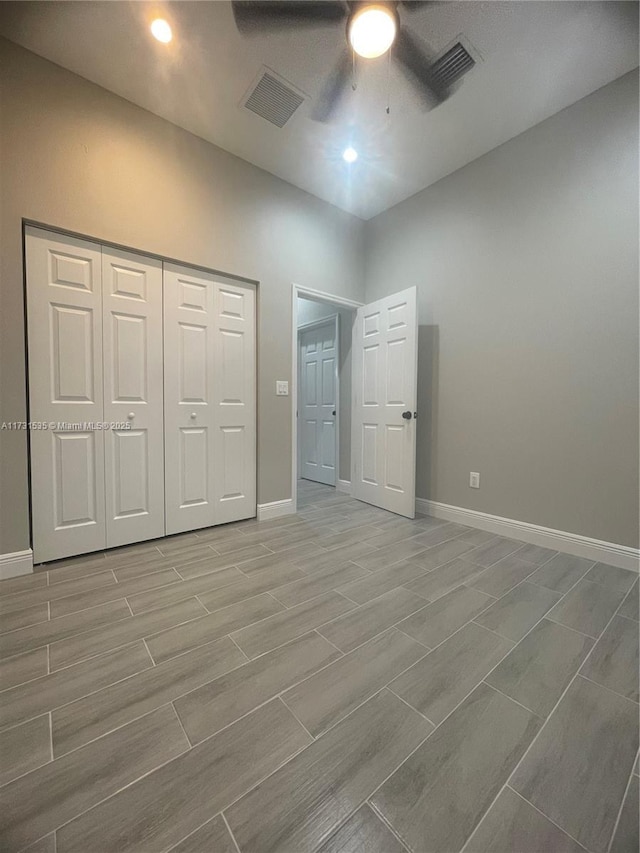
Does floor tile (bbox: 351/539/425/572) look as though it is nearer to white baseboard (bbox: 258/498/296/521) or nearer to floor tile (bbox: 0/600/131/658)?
white baseboard (bbox: 258/498/296/521)

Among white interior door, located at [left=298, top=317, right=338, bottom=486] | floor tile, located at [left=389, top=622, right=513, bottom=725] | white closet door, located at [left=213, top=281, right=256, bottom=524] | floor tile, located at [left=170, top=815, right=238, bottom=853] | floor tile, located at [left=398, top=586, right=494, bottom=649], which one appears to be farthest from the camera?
white interior door, located at [left=298, top=317, right=338, bottom=486]

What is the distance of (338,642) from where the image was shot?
132cm

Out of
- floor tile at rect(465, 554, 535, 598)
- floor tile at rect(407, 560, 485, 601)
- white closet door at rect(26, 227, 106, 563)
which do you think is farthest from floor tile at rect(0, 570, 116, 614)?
floor tile at rect(465, 554, 535, 598)

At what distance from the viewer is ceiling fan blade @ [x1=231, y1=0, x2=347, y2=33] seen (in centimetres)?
160

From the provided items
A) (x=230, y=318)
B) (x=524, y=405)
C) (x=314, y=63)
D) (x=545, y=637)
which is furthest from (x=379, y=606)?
(x=314, y=63)

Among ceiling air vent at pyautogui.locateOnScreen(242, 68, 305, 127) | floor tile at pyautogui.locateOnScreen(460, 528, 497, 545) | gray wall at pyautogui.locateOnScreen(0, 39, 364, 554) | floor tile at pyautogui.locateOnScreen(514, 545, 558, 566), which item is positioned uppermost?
ceiling air vent at pyautogui.locateOnScreen(242, 68, 305, 127)

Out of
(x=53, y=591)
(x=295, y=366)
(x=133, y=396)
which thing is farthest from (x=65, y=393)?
(x=295, y=366)

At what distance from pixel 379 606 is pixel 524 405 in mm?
1788

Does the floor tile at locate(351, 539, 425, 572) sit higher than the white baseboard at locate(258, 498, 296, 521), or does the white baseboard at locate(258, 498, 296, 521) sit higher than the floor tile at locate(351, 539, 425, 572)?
the white baseboard at locate(258, 498, 296, 521)

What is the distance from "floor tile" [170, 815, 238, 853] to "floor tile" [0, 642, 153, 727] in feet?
1.94

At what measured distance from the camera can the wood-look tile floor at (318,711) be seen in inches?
29.3

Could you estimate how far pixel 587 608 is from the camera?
62.1 inches

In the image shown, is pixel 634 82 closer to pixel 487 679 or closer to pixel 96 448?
pixel 487 679

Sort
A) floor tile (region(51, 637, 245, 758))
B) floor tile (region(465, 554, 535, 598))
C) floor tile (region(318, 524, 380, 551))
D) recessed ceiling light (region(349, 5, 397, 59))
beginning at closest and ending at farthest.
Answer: floor tile (region(51, 637, 245, 758)) → recessed ceiling light (region(349, 5, 397, 59)) → floor tile (region(465, 554, 535, 598)) → floor tile (region(318, 524, 380, 551))
